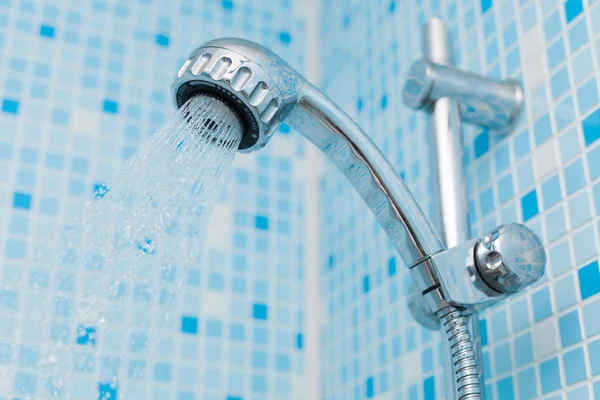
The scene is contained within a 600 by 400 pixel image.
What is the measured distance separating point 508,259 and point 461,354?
0.07 m

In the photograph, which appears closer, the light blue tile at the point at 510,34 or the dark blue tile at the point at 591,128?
the dark blue tile at the point at 591,128

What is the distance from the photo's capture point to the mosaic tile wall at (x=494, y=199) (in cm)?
62

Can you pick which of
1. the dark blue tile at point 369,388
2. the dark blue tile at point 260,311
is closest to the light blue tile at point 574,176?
the dark blue tile at point 369,388

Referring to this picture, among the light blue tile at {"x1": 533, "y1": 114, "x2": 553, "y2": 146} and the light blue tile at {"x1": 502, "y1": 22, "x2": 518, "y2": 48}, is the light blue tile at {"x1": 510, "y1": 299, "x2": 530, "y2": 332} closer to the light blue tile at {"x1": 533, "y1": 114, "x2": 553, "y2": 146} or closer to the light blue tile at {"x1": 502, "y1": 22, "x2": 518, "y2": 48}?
the light blue tile at {"x1": 533, "y1": 114, "x2": 553, "y2": 146}

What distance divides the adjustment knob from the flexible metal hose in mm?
32

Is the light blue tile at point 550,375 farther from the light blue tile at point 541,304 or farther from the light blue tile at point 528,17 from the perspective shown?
the light blue tile at point 528,17

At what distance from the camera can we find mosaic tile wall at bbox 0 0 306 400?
33.5 inches

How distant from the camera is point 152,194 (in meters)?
0.64

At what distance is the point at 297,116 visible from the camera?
59 cm

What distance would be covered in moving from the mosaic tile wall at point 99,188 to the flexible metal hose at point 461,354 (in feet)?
1.17

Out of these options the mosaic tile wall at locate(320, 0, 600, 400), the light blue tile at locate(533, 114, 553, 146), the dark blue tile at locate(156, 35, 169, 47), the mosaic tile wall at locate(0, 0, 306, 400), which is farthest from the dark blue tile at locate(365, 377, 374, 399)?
the dark blue tile at locate(156, 35, 169, 47)

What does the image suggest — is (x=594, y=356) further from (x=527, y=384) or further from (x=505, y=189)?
(x=505, y=189)

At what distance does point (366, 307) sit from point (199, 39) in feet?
1.29

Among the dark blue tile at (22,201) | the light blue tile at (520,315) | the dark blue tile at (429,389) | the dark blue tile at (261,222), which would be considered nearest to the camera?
the light blue tile at (520,315)
